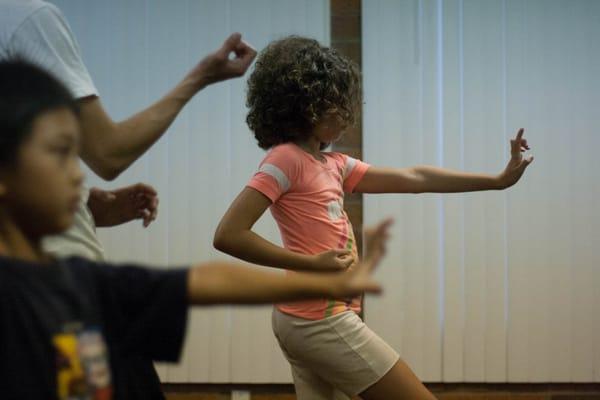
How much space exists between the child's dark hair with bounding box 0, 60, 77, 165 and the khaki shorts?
1007 mm

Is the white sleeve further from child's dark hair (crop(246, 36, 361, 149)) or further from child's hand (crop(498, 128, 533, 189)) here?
child's hand (crop(498, 128, 533, 189))

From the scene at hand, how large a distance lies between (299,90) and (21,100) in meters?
1.12

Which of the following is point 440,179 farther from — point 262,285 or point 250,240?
point 262,285

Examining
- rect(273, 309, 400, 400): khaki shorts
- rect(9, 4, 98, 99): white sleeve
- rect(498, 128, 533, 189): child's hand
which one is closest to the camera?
rect(9, 4, 98, 99): white sleeve

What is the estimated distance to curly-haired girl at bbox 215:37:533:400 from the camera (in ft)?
5.75

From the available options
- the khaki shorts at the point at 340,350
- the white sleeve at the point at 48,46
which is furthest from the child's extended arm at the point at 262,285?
the khaki shorts at the point at 340,350

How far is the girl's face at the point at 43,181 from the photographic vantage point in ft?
2.84

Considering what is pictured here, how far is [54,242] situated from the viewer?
1104 mm

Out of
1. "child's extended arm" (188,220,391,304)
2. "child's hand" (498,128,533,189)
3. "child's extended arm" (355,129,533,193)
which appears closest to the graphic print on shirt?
"child's extended arm" (188,220,391,304)

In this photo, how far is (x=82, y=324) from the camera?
0.91 m

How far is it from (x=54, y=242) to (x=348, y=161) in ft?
3.57

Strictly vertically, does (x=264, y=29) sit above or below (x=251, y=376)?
above

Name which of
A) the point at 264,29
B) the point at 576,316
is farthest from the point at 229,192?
the point at 576,316

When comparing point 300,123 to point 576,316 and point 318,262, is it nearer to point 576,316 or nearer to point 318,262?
point 318,262
